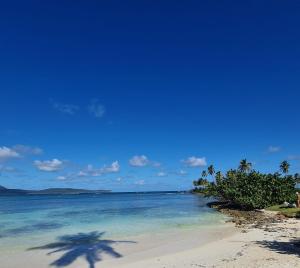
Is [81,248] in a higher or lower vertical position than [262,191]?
lower

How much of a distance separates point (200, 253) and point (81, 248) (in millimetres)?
7475

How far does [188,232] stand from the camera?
98.8 ft

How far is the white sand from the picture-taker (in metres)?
17.2

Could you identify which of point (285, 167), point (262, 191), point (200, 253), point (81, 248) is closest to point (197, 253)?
point (200, 253)

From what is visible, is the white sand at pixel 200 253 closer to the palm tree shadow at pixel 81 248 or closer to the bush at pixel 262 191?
the palm tree shadow at pixel 81 248

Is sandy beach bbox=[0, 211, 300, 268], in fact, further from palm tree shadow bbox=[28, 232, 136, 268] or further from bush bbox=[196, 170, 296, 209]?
bush bbox=[196, 170, 296, 209]

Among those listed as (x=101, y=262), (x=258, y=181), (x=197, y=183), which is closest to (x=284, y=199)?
(x=258, y=181)

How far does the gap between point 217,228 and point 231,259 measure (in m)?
14.3

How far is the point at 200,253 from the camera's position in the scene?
2027 centimetres

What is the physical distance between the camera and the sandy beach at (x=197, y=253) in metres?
17.3

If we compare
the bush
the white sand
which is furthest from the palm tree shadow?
the bush

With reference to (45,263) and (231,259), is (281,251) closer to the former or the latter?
(231,259)

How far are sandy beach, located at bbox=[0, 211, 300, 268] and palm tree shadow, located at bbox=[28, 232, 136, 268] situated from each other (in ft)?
0.92

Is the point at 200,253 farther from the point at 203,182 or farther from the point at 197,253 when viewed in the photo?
the point at 203,182
